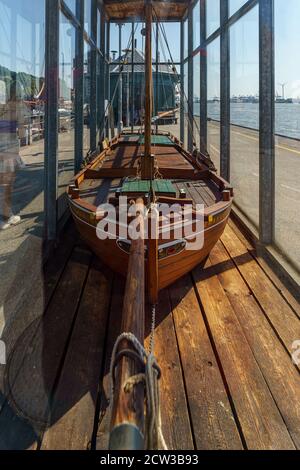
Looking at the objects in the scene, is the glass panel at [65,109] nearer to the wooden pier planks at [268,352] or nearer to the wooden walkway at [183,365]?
the wooden walkway at [183,365]

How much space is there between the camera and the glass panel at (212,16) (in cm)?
566

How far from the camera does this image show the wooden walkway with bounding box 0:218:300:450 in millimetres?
1764

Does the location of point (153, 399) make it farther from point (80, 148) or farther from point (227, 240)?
point (80, 148)

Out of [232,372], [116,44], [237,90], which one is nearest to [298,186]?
[237,90]

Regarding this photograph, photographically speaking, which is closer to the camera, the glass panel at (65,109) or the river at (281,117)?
the river at (281,117)

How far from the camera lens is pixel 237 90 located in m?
4.89

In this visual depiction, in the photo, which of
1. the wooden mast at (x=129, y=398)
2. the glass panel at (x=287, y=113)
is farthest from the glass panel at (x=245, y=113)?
the wooden mast at (x=129, y=398)

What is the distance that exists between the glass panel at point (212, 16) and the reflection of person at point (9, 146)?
3.85 meters

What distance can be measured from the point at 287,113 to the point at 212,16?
3155mm

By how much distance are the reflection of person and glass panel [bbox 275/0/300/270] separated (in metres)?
2.19

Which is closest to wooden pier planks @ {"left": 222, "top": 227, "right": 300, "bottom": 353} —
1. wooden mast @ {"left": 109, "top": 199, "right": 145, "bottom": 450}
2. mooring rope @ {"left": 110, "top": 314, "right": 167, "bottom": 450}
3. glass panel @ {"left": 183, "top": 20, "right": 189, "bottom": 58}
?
wooden mast @ {"left": 109, "top": 199, "right": 145, "bottom": 450}

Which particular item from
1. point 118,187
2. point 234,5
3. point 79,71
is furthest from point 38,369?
point 234,5

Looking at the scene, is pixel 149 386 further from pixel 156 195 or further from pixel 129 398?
pixel 156 195

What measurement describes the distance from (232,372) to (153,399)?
4.59 feet
